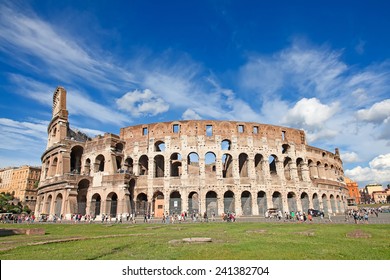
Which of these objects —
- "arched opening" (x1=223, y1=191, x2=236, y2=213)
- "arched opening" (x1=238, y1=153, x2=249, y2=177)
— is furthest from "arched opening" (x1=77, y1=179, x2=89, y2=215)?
"arched opening" (x1=238, y1=153, x2=249, y2=177)

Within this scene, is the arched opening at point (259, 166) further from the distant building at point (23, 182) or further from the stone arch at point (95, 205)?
the distant building at point (23, 182)

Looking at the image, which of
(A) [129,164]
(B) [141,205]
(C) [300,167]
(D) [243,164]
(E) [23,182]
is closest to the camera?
(B) [141,205]

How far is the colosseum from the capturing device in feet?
104

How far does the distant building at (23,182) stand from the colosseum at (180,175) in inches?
1952

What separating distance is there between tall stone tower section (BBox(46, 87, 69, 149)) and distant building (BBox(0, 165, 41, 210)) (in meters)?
45.7

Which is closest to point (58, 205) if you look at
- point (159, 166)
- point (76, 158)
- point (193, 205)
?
point (76, 158)

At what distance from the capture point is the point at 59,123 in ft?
121

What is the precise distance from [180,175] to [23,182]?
2621 inches

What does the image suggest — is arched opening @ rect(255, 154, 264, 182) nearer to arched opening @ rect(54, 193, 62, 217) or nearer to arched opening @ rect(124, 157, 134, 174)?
arched opening @ rect(124, 157, 134, 174)

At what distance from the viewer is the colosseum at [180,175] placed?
1242 inches

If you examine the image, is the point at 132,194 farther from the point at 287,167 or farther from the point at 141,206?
the point at 287,167

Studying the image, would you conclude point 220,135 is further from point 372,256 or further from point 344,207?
point 372,256

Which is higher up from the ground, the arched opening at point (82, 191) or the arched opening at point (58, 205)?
the arched opening at point (82, 191)

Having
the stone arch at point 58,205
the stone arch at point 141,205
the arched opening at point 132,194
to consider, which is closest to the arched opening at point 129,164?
the arched opening at point 132,194
